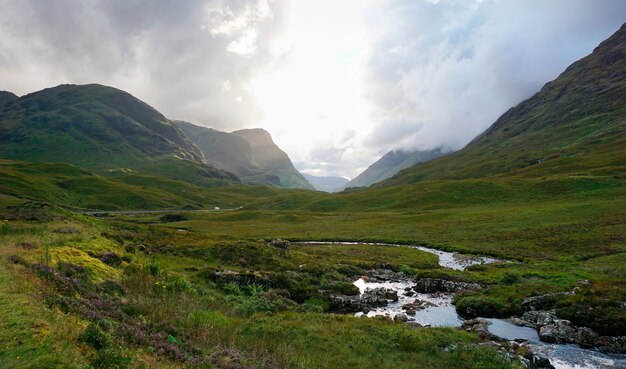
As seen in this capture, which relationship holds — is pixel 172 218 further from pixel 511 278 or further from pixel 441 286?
pixel 511 278

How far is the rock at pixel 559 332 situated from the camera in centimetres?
2259

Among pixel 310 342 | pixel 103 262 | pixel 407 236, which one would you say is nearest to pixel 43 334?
pixel 310 342

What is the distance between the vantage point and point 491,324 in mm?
26328

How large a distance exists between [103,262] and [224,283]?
9.92 metres

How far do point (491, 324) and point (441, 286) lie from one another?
34.5 ft

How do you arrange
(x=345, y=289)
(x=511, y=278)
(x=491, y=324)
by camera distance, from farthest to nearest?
(x=511, y=278), (x=345, y=289), (x=491, y=324)

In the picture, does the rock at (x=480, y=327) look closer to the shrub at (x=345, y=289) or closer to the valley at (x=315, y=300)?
the valley at (x=315, y=300)

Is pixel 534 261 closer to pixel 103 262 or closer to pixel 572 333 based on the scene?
pixel 572 333

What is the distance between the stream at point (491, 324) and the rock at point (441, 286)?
961mm

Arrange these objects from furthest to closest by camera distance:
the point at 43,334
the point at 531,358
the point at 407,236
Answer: the point at 407,236
the point at 531,358
the point at 43,334

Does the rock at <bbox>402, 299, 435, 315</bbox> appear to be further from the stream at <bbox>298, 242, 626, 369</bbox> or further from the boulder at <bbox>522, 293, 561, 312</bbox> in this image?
the boulder at <bbox>522, 293, 561, 312</bbox>

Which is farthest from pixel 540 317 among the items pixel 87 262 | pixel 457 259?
pixel 87 262

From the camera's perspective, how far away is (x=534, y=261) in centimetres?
4744

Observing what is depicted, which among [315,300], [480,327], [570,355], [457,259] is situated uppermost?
[315,300]
